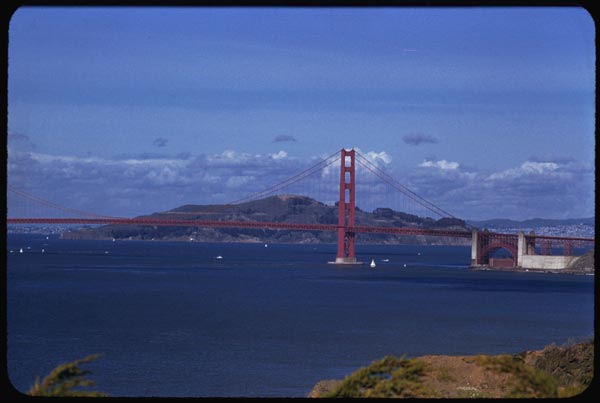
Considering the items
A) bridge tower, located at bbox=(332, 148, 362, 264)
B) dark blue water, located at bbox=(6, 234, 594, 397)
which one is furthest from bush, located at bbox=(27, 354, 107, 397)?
bridge tower, located at bbox=(332, 148, 362, 264)

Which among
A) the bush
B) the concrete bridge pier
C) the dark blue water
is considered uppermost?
the concrete bridge pier

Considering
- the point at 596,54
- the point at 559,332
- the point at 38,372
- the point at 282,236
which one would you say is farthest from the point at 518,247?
the point at 282,236

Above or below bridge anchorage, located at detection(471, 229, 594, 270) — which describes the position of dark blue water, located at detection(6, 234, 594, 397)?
below

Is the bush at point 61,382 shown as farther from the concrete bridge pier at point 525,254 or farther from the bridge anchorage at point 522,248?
the concrete bridge pier at point 525,254

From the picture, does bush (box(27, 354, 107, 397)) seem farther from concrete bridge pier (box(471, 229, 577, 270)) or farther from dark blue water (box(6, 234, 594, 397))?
concrete bridge pier (box(471, 229, 577, 270))

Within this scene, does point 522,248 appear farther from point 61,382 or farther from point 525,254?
point 61,382

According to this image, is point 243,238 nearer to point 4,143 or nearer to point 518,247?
point 518,247

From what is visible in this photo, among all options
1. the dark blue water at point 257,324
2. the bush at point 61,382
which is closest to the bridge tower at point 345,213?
the dark blue water at point 257,324

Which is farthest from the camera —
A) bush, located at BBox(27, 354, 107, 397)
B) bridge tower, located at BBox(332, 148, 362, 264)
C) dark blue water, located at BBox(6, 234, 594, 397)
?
bridge tower, located at BBox(332, 148, 362, 264)
